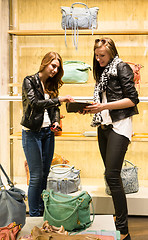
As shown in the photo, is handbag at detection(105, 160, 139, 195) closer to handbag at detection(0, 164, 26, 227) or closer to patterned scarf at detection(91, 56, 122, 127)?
patterned scarf at detection(91, 56, 122, 127)

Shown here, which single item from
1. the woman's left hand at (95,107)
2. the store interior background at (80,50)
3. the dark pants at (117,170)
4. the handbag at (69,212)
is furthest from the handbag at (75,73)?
the handbag at (69,212)

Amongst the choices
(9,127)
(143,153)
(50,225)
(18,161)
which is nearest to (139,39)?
(143,153)

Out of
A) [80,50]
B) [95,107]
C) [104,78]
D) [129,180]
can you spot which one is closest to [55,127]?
[95,107]

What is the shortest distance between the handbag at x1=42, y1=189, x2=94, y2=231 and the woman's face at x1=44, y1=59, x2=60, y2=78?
98 cm

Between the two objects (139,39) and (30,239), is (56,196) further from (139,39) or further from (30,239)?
(139,39)

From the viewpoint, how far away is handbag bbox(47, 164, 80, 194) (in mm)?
3014

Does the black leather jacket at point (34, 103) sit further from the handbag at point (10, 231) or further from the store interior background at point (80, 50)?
the store interior background at point (80, 50)

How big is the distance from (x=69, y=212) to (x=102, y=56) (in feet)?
3.94

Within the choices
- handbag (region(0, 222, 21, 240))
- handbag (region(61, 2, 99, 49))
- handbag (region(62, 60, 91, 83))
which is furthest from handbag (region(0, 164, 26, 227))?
handbag (region(61, 2, 99, 49))

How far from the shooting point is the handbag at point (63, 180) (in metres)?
3.01

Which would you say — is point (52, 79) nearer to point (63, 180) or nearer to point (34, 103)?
point (34, 103)

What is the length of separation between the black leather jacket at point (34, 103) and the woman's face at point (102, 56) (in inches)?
18.2

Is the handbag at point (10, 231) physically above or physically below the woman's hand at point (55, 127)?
below

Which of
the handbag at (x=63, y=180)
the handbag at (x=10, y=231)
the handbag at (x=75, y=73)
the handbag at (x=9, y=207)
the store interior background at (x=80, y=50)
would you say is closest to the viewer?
the handbag at (x=10, y=231)
